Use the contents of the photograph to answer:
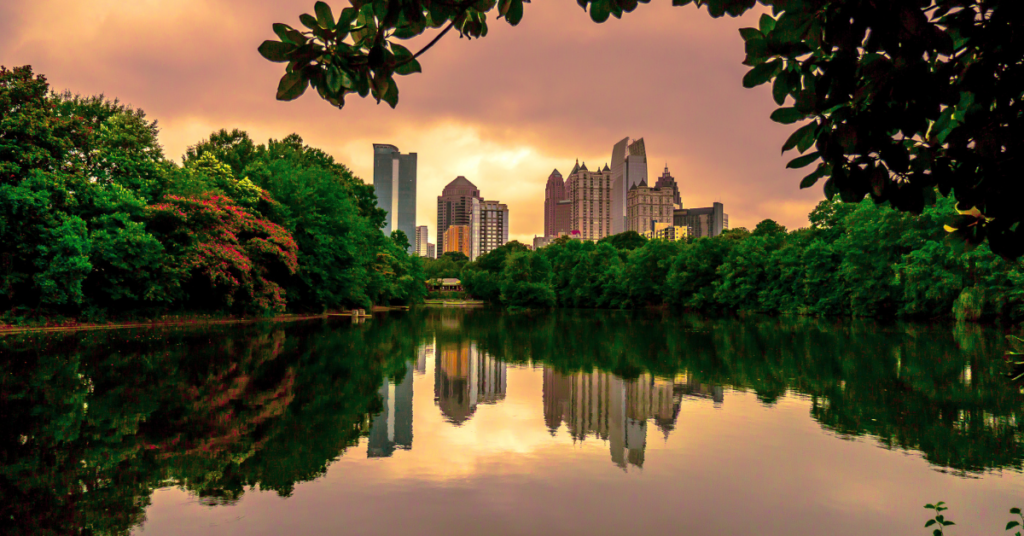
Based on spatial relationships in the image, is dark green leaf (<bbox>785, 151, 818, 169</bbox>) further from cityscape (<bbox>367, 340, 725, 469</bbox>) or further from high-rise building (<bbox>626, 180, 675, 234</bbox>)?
high-rise building (<bbox>626, 180, 675, 234</bbox>)

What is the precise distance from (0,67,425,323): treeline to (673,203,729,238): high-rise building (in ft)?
494

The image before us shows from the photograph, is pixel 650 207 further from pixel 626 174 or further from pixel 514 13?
pixel 514 13

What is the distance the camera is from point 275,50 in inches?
79.7

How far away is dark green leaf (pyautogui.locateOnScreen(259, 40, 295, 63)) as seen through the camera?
6.56ft

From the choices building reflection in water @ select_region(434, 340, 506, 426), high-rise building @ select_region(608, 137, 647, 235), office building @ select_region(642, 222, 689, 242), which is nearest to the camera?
building reflection in water @ select_region(434, 340, 506, 426)

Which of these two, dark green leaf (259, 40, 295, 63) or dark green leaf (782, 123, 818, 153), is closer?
dark green leaf (259, 40, 295, 63)

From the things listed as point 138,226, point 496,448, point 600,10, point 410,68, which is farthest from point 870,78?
point 138,226

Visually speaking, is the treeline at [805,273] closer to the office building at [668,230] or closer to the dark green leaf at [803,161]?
the dark green leaf at [803,161]

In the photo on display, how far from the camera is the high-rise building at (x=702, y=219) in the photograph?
171 meters

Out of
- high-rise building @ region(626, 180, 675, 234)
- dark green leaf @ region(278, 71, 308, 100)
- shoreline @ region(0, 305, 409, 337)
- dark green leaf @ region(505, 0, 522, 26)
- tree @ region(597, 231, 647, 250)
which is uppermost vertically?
high-rise building @ region(626, 180, 675, 234)

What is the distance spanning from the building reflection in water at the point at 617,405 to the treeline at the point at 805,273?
4.73m

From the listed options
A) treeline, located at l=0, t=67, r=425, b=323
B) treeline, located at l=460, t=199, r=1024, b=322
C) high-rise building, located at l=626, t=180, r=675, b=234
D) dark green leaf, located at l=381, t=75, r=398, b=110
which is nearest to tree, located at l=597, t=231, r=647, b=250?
treeline, located at l=460, t=199, r=1024, b=322

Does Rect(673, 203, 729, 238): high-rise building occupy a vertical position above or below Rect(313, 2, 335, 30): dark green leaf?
above

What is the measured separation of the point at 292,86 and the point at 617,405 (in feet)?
23.1
